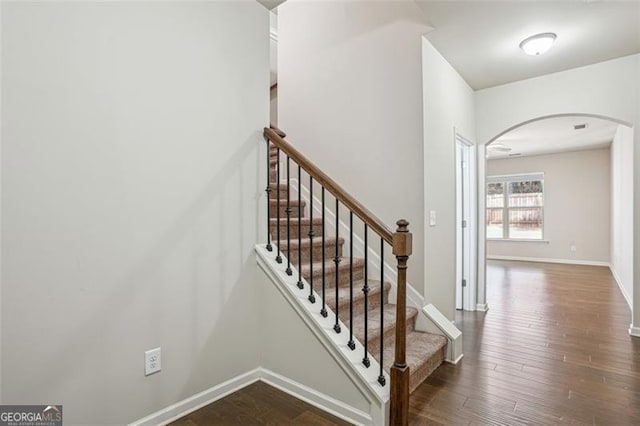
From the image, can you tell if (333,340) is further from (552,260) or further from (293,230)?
(552,260)

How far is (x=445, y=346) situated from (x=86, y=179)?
2.59 m

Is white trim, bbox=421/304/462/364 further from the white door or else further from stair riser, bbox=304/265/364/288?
the white door

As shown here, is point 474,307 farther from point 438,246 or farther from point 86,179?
point 86,179

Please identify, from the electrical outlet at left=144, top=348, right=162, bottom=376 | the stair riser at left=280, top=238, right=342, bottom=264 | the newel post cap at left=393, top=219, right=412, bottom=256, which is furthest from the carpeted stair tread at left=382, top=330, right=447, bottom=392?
the electrical outlet at left=144, top=348, right=162, bottom=376

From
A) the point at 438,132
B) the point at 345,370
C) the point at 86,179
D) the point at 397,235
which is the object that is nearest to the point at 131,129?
the point at 86,179

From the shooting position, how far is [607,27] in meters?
2.76

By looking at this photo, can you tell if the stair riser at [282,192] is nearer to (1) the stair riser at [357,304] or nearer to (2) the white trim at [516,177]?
(1) the stair riser at [357,304]

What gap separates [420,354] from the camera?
2.38m

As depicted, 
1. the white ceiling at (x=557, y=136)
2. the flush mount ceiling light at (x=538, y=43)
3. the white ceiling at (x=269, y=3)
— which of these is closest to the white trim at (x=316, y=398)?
the white ceiling at (x=269, y=3)

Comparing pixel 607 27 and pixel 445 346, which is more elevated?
pixel 607 27

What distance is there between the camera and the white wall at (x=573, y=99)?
3.21 meters

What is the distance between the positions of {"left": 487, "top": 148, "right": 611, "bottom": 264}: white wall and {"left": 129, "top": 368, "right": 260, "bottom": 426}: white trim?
26.4 ft

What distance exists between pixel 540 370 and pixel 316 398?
1680mm

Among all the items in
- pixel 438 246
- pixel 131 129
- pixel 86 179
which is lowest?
pixel 438 246
